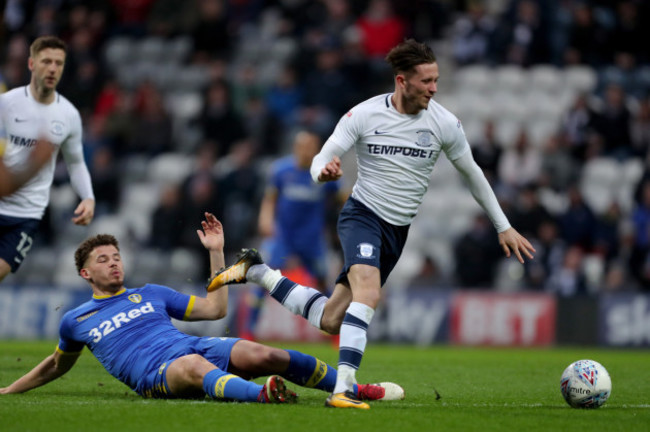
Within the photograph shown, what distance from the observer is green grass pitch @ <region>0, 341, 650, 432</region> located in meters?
6.01

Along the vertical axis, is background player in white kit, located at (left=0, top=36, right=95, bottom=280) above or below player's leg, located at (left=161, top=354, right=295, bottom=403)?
above

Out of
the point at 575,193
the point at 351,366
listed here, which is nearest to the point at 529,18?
the point at 575,193

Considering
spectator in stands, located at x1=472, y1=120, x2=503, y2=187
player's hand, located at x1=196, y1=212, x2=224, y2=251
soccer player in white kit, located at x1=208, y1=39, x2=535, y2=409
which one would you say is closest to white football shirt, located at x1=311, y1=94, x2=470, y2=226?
soccer player in white kit, located at x1=208, y1=39, x2=535, y2=409

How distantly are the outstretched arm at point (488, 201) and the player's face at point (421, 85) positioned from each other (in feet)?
1.81

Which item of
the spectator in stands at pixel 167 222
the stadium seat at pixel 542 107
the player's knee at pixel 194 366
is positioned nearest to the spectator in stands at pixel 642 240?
the stadium seat at pixel 542 107

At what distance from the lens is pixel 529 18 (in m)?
19.6

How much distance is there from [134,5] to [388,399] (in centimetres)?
1698

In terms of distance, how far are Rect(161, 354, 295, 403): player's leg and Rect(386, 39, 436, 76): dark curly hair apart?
2482 mm

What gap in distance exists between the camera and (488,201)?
25.5ft

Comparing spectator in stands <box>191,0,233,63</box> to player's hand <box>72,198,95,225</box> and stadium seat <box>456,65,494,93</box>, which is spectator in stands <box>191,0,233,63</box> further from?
player's hand <box>72,198,95,225</box>

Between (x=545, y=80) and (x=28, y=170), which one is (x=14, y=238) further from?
(x=545, y=80)

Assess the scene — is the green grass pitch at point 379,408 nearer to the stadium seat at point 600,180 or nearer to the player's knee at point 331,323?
the player's knee at point 331,323

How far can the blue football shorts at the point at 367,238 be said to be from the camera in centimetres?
737

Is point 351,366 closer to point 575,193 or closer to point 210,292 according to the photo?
point 210,292
